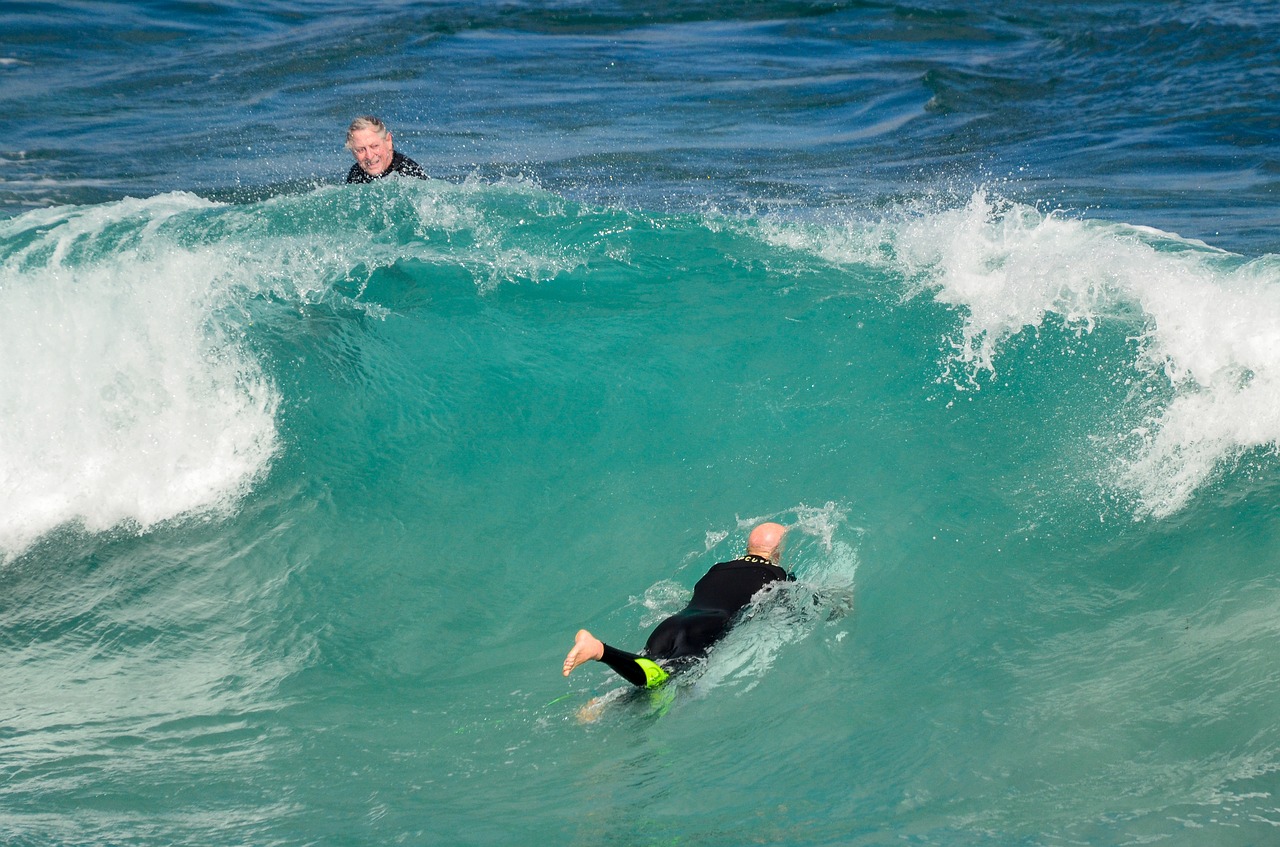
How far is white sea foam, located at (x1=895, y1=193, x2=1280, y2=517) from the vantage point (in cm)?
591

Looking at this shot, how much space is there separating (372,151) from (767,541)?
4.21 metres

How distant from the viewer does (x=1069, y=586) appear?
533 cm

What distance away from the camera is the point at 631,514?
6332 mm

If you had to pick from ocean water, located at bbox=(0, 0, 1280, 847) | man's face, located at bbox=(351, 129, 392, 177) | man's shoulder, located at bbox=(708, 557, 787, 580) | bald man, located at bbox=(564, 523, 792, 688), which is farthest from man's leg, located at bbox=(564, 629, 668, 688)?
man's face, located at bbox=(351, 129, 392, 177)

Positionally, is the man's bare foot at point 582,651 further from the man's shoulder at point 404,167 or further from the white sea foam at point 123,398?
the man's shoulder at point 404,167

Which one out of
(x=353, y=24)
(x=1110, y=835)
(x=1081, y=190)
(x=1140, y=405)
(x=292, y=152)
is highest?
(x=353, y=24)

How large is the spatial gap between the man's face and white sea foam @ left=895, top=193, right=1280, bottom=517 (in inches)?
146

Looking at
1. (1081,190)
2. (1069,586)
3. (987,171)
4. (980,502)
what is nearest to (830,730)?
(1069,586)

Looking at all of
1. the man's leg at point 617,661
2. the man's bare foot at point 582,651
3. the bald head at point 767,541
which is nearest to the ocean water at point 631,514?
the man's leg at point 617,661

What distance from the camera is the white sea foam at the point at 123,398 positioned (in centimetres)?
644

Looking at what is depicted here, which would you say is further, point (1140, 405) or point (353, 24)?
point (353, 24)

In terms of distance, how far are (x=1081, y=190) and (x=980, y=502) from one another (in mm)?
6586

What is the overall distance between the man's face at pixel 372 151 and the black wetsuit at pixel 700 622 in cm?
422

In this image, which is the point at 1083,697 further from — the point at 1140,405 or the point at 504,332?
the point at 504,332
